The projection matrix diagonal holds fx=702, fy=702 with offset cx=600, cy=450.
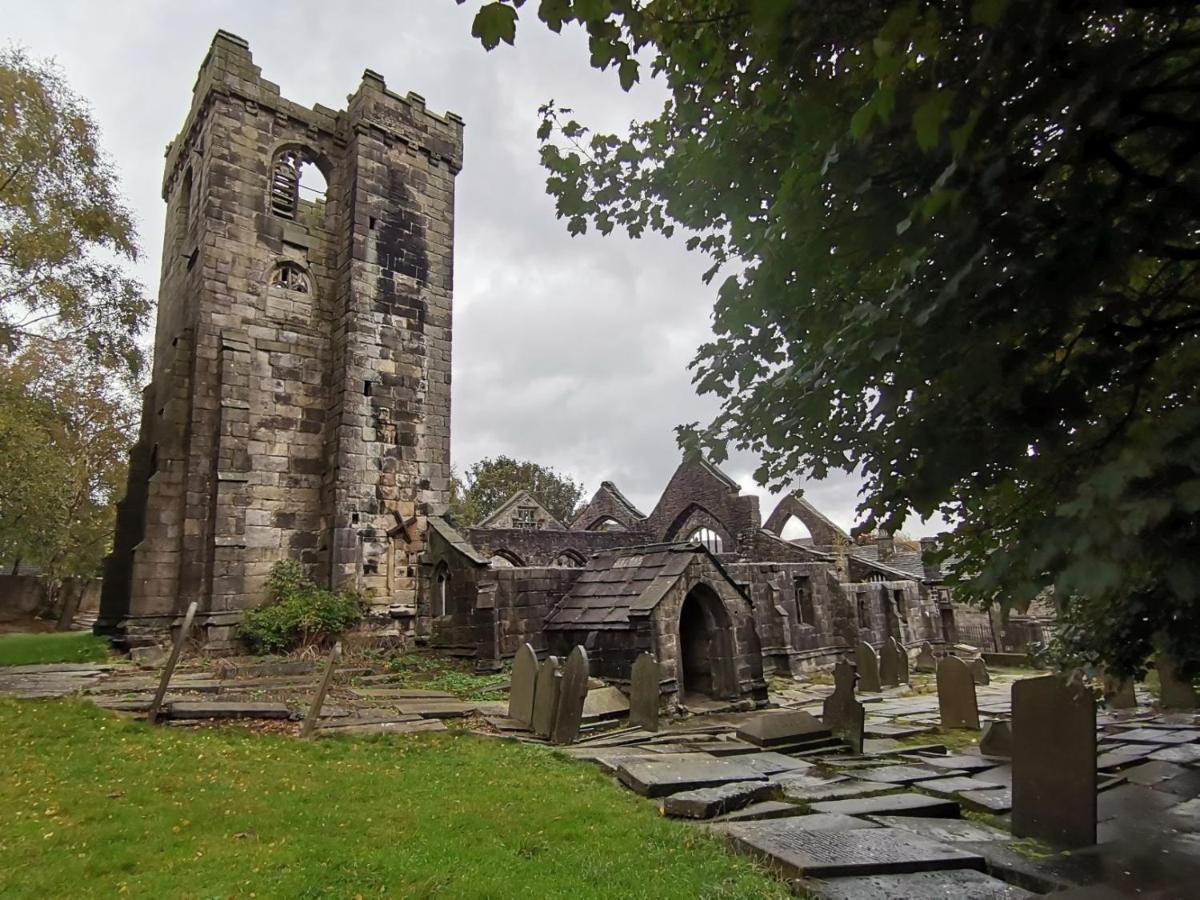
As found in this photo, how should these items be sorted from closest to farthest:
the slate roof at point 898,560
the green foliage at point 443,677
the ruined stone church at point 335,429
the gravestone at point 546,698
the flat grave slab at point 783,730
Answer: the flat grave slab at point 783,730
the gravestone at point 546,698
the green foliage at point 443,677
the ruined stone church at point 335,429
the slate roof at point 898,560

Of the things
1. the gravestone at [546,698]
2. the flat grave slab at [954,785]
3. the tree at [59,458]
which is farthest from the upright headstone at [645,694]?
the tree at [59,458]

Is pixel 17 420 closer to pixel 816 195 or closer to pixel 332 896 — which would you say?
pixel 332 896

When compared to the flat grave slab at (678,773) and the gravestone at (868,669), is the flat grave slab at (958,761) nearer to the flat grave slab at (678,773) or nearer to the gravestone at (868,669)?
the flat grave slab at (678,773)

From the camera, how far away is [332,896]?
394 centimetres

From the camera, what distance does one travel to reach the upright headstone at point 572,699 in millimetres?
8539

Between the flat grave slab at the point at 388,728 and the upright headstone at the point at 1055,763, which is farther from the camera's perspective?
the flat grave slab at the point at 388,728

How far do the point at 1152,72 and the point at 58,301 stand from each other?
58.4ft

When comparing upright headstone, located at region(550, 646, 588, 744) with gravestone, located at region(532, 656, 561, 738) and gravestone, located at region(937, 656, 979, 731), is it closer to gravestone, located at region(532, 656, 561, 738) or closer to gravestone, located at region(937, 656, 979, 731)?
gravestone, located at region(532, 656, 561, 738)

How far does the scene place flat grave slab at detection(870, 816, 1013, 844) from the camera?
5.31 m

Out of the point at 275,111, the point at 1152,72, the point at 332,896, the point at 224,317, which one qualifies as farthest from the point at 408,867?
the point at 275,111

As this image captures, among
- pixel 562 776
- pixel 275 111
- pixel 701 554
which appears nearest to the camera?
pixel 562 776

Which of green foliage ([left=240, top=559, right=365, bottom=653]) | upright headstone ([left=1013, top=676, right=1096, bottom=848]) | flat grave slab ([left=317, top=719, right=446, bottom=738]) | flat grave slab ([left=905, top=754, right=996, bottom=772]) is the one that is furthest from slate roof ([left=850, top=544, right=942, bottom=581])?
flat grave slab ([left=317, top=719, right=446, bottom=738])

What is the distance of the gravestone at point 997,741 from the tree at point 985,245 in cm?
505

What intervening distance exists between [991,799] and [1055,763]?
104 cm
